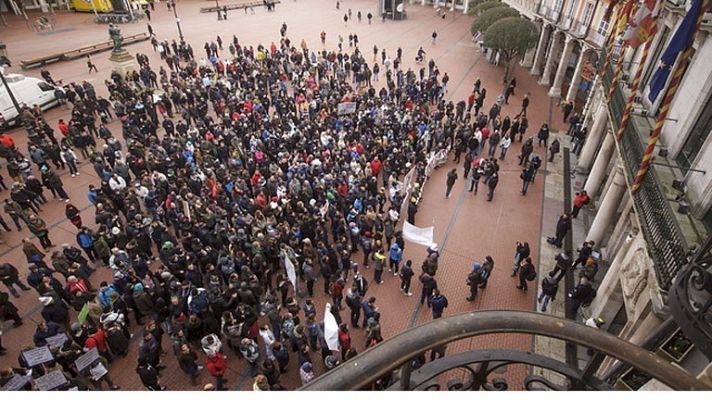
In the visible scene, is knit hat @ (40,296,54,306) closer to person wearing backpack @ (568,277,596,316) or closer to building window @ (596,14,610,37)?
person wearing backpack @ (568,277,596,316)

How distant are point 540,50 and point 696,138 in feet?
86.3

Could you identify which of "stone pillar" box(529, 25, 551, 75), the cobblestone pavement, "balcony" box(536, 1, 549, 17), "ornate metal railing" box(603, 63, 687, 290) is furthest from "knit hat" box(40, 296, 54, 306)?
"balcony" box(536, 1, 549, 17)

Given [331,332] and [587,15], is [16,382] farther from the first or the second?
[587,15]

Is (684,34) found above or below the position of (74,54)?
above

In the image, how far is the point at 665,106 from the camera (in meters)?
8.98

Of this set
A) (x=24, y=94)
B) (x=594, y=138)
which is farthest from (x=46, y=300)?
(x=594, y=138)

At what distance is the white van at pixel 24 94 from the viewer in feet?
68.5

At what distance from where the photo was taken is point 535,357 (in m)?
2.94

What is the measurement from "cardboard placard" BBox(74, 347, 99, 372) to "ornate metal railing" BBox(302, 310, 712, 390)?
8563mm

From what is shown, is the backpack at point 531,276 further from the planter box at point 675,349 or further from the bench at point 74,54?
the bench at point 74,54

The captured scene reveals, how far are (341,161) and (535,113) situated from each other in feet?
55.7

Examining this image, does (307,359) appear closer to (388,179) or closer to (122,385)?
(122,385)
